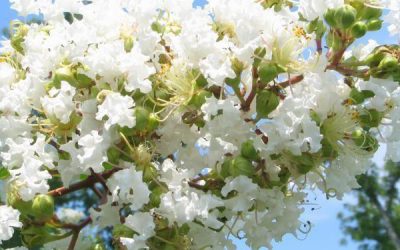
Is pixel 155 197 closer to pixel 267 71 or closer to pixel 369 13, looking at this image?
pixel 267 71

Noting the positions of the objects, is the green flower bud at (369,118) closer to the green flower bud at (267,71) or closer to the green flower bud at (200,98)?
the green flower bud at (267,71)

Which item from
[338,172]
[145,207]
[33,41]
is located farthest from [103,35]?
[338,172]

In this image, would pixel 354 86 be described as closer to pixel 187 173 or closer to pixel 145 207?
pixel 187 173

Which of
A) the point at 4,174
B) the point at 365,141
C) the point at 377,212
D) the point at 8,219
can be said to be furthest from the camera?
the point at 377,212

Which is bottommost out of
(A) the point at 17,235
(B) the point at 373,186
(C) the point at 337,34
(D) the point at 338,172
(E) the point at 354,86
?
(B) the point at 373,186

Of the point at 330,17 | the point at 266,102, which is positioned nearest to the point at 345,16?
the point at 330,17

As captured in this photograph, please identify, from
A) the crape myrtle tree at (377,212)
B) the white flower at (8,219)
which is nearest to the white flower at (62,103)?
the white flower at (8,219)

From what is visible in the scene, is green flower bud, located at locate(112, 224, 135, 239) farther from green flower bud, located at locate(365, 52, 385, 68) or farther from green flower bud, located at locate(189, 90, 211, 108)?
green flower bud, located at locate(365, 52, 385, 68)
